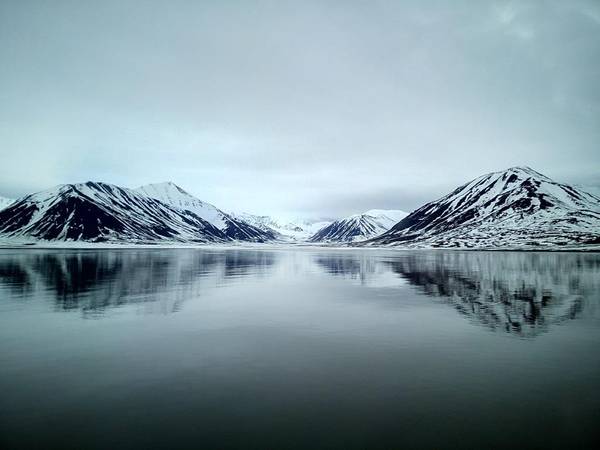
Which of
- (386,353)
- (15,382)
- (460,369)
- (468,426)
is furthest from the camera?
(386,353)

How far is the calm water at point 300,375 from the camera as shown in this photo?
9320 mm

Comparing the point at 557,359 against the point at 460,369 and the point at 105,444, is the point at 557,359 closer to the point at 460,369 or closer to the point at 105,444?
the point at 460,369

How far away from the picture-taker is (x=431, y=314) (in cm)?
2464

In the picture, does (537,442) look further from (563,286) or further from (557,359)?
(563,286)

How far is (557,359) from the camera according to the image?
1510cm

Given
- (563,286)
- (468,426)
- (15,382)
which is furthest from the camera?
(563,286)

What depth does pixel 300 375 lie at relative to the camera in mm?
13461

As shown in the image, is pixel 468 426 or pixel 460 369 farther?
pixel 460 369

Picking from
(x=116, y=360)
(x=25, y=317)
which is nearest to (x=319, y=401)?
(x=116, y=360)

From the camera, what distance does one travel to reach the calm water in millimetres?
9320

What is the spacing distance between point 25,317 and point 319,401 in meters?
22.2

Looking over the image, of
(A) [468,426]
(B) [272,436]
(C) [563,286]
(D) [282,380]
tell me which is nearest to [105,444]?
(B) [272,436]

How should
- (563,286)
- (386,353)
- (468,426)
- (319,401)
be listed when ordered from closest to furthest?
1. (468,426)
2. (319,401)
3. (386,353)
4. (563,286)

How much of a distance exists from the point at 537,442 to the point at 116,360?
15135mm
